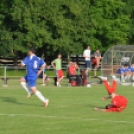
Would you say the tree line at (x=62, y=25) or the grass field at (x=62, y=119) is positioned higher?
the tree line at (x=62, y=25)

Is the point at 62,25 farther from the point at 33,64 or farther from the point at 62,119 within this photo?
the point at 62,119

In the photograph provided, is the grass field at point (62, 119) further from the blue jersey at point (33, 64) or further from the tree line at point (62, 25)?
the tree line at point (62, 25)

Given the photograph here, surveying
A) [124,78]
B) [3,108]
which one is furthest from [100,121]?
[124,78]

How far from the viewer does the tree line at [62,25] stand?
55.0 metres

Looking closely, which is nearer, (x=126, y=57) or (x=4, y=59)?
(x=126, y=57)

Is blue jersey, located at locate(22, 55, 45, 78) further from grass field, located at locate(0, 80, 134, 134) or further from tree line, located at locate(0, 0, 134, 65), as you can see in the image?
tree line, located at locate(0, 0, 134, 65)

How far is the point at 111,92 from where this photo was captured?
15.9m

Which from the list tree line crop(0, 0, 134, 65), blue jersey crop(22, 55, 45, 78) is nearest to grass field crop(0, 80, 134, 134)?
blue jersey crop(22, 55, 45, 78)

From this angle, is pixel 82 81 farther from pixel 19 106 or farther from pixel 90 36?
pixel 90 36

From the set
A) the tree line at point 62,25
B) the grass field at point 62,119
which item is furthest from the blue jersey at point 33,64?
the tree line at point 62,25

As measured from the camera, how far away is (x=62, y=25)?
55281 mm

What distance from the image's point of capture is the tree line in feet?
180

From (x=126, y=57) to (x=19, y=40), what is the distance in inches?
792

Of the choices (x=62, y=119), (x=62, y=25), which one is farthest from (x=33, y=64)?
(x=62, y=25)
